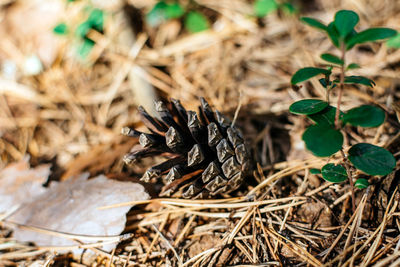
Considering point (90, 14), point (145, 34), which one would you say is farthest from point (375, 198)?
point (90, 14)

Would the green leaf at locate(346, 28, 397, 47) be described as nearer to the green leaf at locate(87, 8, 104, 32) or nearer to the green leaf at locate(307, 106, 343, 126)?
the green leaf at locate(307, 106, 343, 126)

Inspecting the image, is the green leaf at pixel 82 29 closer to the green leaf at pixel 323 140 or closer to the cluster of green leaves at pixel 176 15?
the cluster of green leaves at pixel 176 15

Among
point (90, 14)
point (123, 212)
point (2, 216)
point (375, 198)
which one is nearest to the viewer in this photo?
point (375, 198)

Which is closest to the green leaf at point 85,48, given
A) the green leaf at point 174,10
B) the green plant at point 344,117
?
the green leaf at point 174,10

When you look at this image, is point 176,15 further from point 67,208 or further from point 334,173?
point 334,173

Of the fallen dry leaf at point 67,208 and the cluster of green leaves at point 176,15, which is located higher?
the cluster of green leaves at point 176,15

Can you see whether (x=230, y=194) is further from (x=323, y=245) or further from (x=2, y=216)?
(x=2, y=216)

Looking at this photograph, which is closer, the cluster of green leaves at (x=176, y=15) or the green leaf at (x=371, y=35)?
the green leaf at (x=371, y=35)

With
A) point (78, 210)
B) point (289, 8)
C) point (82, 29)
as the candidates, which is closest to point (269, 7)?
point (289, 8)
